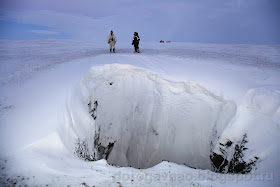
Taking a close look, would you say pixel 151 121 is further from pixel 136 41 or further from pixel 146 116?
pixel 136 41

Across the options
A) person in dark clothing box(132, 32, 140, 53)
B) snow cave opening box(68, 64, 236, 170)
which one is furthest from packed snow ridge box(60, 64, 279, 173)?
person in dark clothing box(132, 32, 140, 53)

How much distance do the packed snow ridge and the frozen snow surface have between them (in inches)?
1.2

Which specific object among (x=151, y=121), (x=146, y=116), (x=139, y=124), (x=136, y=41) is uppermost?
(x=136, y=41)

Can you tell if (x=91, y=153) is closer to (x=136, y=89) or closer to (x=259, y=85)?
(x=136, y=89)

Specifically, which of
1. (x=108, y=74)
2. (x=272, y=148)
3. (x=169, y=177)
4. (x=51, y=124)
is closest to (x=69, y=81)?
(x=108, y=74)

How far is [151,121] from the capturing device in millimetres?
5898

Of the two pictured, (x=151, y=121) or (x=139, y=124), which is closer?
(x=151, y=121)

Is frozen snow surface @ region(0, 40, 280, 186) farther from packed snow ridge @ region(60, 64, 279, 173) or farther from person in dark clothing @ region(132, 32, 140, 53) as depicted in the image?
person in dark clothing @ region(132, 32, 140, 53)

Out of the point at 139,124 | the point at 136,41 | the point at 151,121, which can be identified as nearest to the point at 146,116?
the point at 151,121

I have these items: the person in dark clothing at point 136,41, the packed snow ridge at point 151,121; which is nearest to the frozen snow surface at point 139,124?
the packed snow ridge at point 151,121

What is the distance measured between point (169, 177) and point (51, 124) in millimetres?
2560

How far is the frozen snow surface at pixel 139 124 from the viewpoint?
280 cm

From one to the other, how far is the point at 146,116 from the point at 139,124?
0.42 m

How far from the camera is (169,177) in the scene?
2.89 meters
